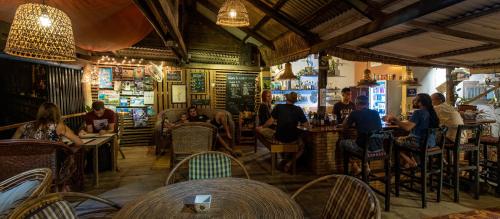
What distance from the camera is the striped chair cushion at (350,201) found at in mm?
1667

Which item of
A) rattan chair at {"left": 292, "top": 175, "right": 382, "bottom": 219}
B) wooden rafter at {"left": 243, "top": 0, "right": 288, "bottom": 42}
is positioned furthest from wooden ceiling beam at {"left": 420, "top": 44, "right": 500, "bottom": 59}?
rattan chair at {"left": 292, "top": 175, "right": 382, "bottom": 219}

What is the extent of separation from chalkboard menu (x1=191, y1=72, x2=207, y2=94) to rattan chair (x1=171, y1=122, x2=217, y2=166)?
4.22 m

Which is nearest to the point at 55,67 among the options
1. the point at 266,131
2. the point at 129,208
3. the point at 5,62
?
the point at 5,62

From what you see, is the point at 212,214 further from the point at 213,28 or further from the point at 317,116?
the point at 213,28

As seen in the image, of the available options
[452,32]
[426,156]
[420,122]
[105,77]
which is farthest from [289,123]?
[105,77]

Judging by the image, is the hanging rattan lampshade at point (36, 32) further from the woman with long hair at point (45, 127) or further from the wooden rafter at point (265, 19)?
the wooden rafter at point (265, 19)

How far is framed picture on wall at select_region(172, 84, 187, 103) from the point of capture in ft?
27.7

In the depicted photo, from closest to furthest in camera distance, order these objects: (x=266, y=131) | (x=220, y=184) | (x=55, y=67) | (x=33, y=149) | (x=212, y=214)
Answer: (x=212, y=214) < (x=220, y=184) < (x=33, y=149) < (x=55, y=67) < (x=266, y=131)

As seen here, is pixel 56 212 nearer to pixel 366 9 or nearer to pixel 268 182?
pixel 268 182

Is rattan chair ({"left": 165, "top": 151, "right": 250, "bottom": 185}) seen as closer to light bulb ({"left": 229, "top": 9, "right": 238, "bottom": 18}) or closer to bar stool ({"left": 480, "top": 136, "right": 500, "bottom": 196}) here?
light bulb ({"left": 229, "top": 9, "right": 238, "bottom": 18})

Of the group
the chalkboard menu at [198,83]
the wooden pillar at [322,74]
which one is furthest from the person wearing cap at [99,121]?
the wooden pillar at [322,74]

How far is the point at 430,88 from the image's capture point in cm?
1060

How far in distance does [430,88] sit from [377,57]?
5.76m

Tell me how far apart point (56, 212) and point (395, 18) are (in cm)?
398
